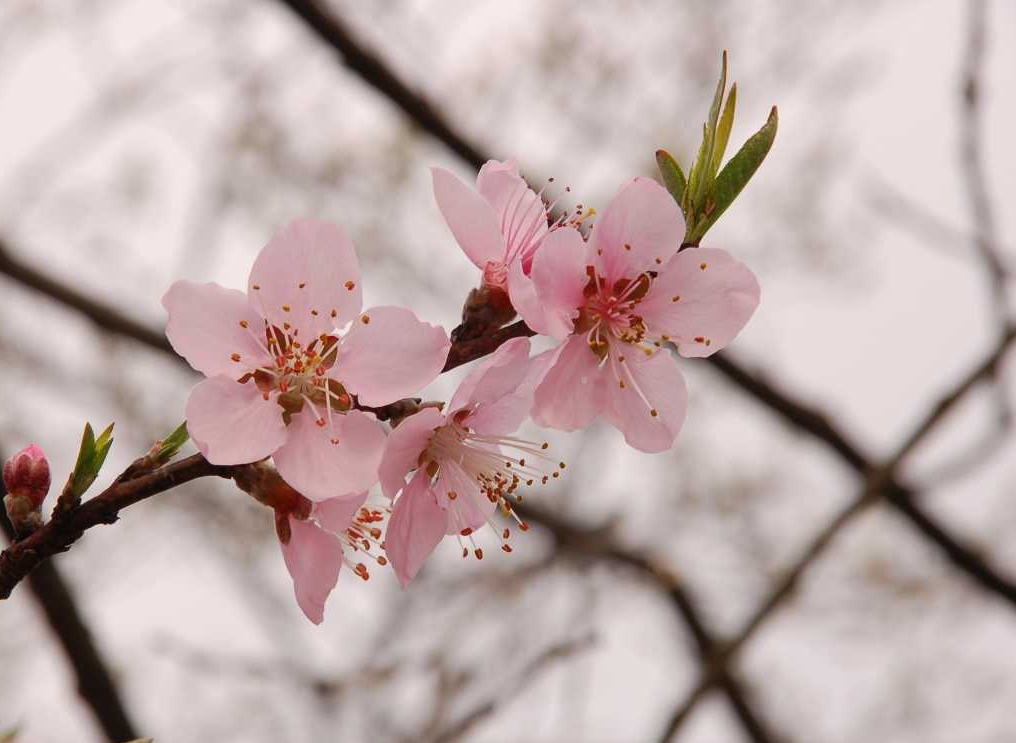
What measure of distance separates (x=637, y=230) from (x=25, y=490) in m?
0.55

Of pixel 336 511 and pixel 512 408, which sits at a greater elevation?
pixel 512 408

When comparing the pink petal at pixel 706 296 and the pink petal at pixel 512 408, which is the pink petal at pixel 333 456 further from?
the pink petal at pixel 706 296

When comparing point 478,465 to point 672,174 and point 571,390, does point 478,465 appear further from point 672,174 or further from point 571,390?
point 672,174

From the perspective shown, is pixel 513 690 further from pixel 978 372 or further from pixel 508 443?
pixel 978 372

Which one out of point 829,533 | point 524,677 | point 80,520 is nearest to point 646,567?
point 829,533

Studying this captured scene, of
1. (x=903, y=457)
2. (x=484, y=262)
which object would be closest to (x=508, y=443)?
(x=484, y=262)

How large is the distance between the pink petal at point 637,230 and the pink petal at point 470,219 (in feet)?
0.29

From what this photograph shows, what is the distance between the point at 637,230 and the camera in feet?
2.97

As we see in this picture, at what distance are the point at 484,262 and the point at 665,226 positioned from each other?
16cm

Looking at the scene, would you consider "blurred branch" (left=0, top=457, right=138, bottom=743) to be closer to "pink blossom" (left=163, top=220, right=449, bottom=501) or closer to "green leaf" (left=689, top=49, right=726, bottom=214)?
"pink blossom" (left=163, top=220, right=449, bottom=501)

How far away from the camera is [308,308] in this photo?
0.92 metres

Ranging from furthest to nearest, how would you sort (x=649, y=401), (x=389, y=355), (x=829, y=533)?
1. (x=829, y=533)
2. (x=649, y=401)
3. (x=389, y=355)

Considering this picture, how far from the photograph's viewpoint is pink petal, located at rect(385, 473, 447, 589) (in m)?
0.89

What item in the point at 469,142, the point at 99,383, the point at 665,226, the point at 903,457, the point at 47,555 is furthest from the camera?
the point at 99,383
